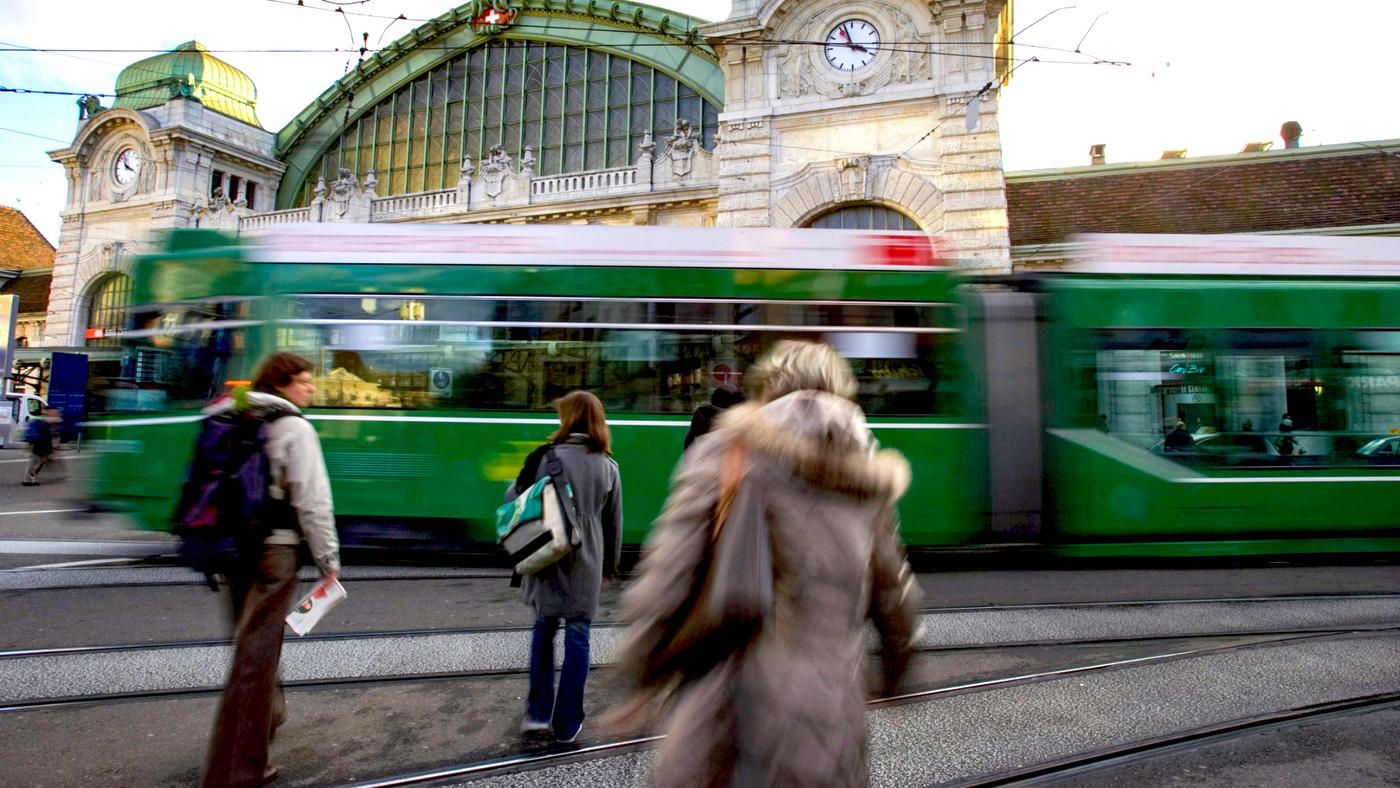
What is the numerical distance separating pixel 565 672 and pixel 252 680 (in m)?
1.29

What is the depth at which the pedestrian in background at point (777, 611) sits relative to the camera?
1.58 metres

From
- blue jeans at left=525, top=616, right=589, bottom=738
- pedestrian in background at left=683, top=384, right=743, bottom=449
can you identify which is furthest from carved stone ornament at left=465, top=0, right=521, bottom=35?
blue jeans at left=525, top=616, right=589, bottom=738

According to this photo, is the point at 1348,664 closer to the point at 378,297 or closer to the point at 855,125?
the point at 378,297

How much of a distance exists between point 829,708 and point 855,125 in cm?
1986

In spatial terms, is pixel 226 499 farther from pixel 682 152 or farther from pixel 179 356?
pixel 682 152

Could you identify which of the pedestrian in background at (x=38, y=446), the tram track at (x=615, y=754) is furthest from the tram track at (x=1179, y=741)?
the pedestrian in background at (x=38, y=446)

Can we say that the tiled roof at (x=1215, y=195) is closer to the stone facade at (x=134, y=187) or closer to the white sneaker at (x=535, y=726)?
the white sneaker at (x=535, y=726)

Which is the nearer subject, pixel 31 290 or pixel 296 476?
→ pixel 296 476

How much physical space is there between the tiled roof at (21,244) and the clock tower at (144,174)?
37.8 ft

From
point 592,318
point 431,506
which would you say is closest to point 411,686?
point 431,506

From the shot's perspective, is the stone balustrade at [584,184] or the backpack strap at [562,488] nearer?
the backpack strap at [562,488]

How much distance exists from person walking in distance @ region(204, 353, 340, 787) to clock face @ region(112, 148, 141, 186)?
36367 millimetres

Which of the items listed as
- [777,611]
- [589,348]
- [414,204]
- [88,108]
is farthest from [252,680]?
[88,108]

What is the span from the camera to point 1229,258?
7.98 m
